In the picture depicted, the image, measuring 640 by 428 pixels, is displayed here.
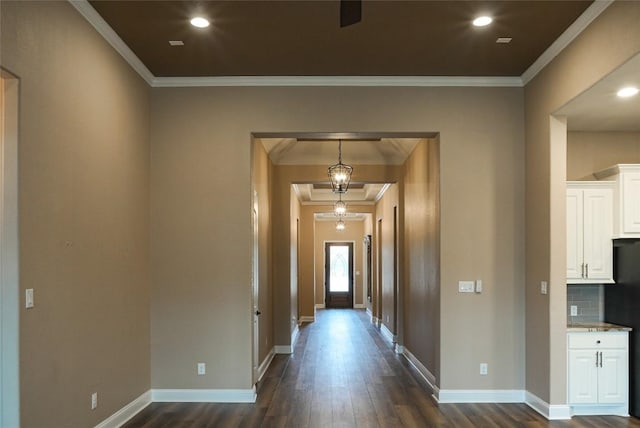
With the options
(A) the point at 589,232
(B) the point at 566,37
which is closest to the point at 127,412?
(A) the point at 589,232

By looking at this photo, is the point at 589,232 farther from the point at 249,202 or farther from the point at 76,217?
the point at 76,217

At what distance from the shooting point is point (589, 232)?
16.4 feet

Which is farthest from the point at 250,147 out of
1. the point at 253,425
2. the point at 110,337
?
the point at 253,425

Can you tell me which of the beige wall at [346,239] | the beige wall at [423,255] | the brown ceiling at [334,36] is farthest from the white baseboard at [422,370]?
the beige wall at [346,239]

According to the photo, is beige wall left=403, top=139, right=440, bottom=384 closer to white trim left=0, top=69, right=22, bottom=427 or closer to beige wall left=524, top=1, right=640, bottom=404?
beige wall left=524, top=1, right=640, bottom=404

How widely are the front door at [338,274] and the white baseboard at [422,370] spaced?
366 inches

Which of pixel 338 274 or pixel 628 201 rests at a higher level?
pixel 628 201

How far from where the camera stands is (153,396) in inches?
207

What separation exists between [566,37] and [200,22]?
118 inches

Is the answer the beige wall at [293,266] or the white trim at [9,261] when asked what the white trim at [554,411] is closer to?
the white trim at [9,261]

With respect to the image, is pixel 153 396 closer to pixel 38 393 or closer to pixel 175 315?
pixel 175 315

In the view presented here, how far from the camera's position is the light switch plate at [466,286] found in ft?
17.4

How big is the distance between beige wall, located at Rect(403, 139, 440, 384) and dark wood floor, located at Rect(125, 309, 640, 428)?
0.46 m

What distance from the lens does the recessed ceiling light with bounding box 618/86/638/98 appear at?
406 cm
